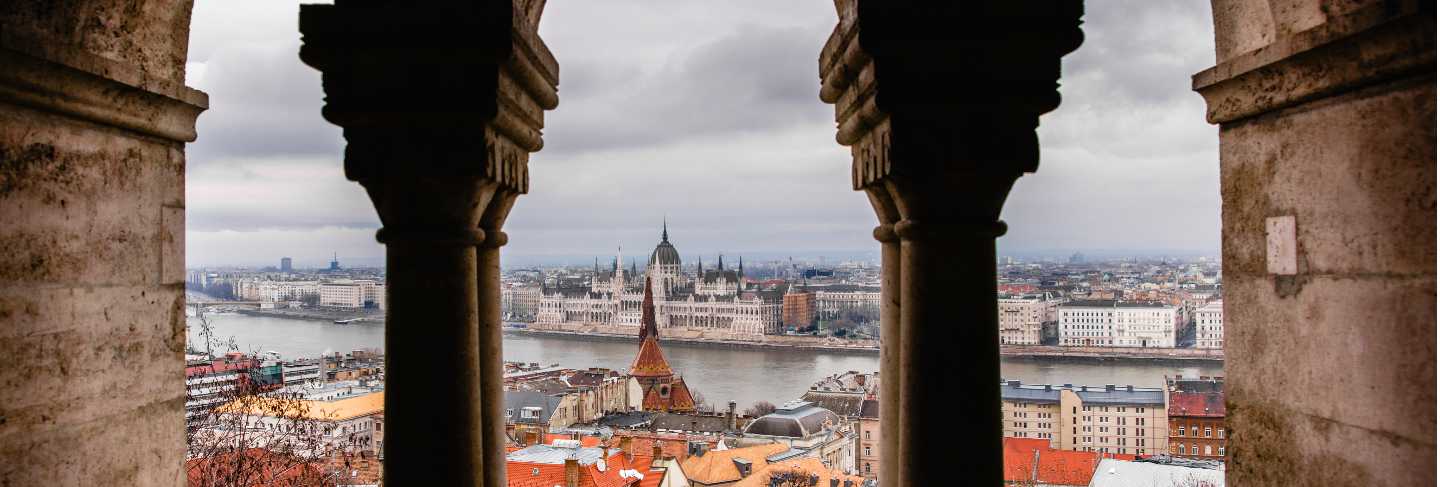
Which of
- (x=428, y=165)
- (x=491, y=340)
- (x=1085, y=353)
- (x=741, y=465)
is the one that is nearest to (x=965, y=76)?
(x=428, y=165)

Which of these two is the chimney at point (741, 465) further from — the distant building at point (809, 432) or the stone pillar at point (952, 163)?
the stone pillar at point (952, 163)

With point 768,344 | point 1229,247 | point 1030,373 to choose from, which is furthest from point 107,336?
point 768,344

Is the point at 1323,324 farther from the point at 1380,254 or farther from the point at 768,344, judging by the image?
the point at 768,344

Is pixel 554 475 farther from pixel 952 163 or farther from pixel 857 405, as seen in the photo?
pixel 857 405

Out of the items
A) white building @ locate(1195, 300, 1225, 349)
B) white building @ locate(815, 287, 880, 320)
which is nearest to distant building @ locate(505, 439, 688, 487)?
white building @ locate(1195, 300, 1225, 349)

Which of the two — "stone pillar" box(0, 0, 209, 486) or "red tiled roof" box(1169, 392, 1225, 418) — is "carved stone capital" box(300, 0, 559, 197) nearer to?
"stone pillar" box(0, 0, 209, 486)

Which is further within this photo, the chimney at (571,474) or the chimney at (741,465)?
the chimney at (741,465)

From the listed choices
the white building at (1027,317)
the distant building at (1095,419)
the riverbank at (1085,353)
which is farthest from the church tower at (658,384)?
the distant building at (1095,419)
